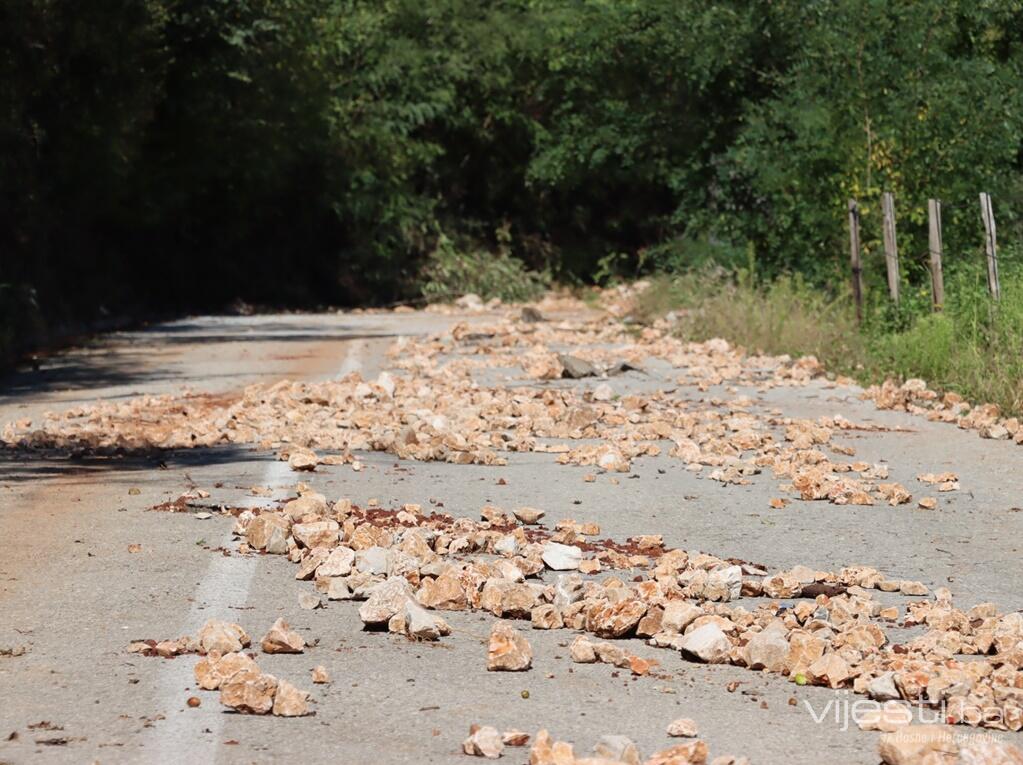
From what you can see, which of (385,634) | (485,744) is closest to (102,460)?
(385,634)

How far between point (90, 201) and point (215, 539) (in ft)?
A: 68.4

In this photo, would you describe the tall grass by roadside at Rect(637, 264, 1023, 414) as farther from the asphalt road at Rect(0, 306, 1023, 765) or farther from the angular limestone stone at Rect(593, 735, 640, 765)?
the angular limestone stone at Rect(593, 735, 640, 765)

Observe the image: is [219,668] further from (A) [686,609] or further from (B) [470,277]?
(B) [470,277]

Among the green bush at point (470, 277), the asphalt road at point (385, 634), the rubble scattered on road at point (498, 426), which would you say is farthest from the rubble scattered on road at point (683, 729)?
the green bush at point (470, 277)

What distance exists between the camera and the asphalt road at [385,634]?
504 cm

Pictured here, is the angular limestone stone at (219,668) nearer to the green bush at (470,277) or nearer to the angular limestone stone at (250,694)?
the angular limestone stone at (250,694)

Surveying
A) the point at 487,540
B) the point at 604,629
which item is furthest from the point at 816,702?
the point at 487,540

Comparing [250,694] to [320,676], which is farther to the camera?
[320,676]

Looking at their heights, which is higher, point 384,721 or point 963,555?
point 384,721

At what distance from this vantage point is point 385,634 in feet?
20.6

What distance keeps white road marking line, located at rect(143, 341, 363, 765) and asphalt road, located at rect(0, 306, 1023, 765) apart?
0.01m

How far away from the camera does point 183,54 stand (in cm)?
3039

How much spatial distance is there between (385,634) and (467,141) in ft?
108

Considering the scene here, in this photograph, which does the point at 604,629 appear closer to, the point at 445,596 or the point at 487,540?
the point at 445,596
